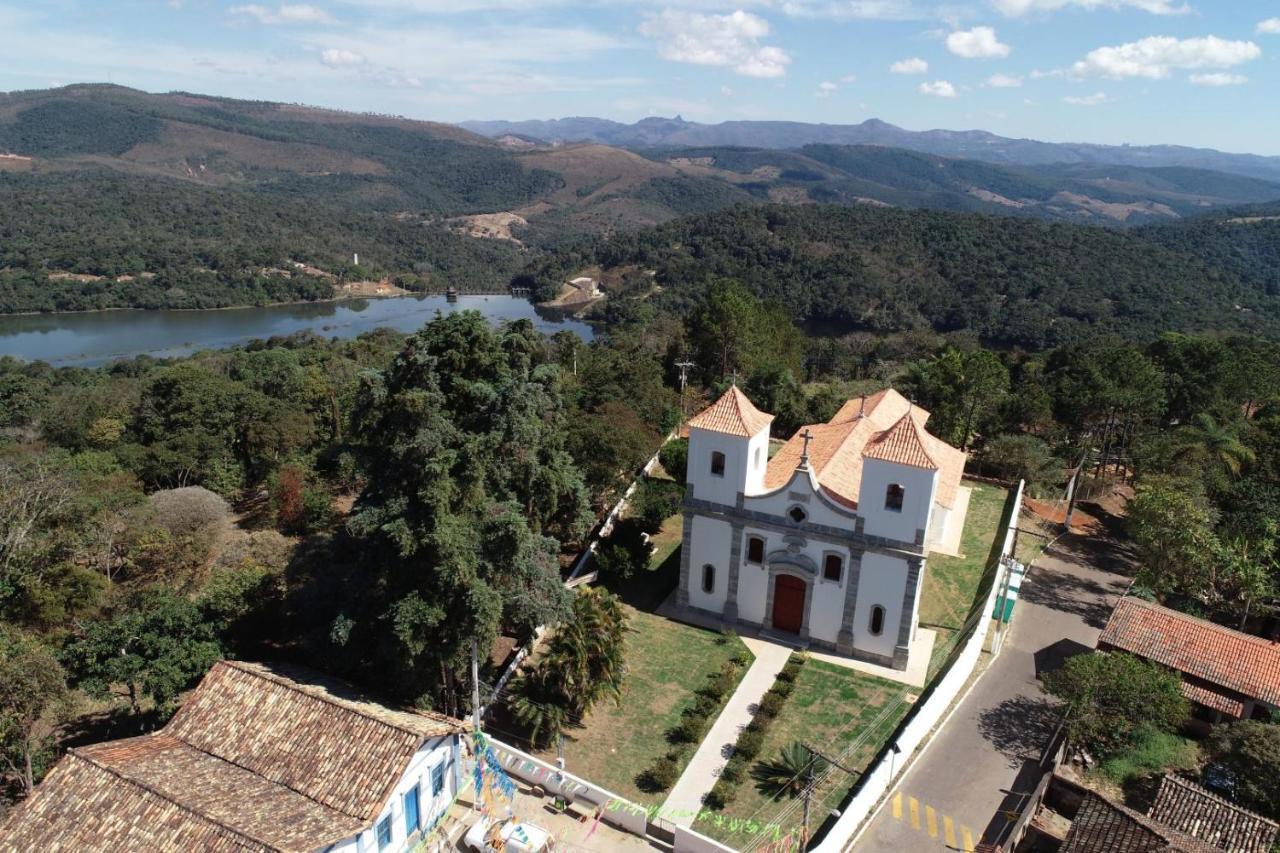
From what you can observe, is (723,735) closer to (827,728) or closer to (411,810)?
(827,728)

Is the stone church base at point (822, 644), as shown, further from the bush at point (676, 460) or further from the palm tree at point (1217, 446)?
the palm tree at point (1217, 446)

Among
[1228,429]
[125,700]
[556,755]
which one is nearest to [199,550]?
[125,700]

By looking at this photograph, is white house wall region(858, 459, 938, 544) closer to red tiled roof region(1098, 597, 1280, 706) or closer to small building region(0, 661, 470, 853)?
red tiled roof region(1098, 597, 1280, 706)

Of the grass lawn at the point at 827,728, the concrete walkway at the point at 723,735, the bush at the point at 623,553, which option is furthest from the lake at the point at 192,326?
the grass lawn at the point at 827,728

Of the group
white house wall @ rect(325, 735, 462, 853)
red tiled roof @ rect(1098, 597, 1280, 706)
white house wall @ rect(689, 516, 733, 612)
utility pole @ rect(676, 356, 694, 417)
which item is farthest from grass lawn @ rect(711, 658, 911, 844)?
utility pole @ rect(676, 356, 694, 417)

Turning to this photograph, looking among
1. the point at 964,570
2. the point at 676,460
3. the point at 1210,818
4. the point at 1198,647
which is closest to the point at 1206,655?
the point at 1198,647

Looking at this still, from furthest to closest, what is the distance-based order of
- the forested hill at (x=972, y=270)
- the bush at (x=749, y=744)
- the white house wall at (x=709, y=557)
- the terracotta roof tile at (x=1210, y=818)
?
1. the forested hill at (x=972, y=270)
2. the white house wall at (x=709, y=557)
3. the bush at (x=749, y=744)
4. the terracotta roof tile at (x=1210, y=818)

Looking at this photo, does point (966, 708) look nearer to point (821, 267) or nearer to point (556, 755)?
point (556, 755)
